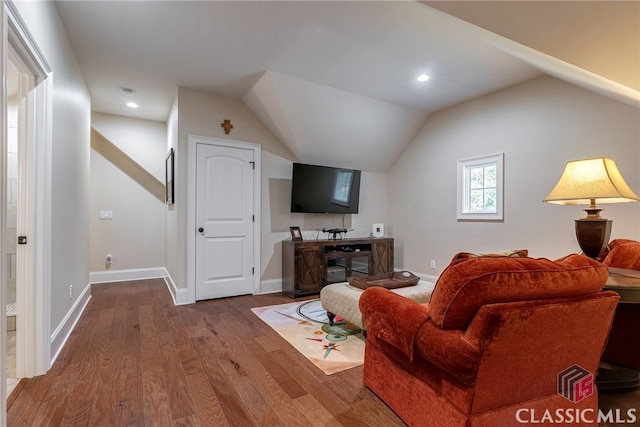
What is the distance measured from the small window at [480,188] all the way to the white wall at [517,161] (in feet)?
0.30

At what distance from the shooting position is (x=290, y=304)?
3674 mm

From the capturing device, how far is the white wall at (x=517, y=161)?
9.61ft

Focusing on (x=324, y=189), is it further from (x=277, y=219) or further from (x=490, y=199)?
(x=490, y=199)

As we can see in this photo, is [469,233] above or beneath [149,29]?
beneath

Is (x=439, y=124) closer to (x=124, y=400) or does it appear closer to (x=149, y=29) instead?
(x=149, y=29)

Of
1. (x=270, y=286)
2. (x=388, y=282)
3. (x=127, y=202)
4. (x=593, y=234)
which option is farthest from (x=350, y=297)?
(x=127, y=202)

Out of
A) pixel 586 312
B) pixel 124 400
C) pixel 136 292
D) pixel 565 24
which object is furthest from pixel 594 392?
pixel 136 292

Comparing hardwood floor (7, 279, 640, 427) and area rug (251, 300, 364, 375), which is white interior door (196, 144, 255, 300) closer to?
area rug (251, 300, 364, 375)

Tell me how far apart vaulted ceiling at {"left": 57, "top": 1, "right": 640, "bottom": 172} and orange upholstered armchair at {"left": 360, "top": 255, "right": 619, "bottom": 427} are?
1.45 metres

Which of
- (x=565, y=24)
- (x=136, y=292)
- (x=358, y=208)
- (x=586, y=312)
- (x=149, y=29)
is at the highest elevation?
(x=149, y=29)

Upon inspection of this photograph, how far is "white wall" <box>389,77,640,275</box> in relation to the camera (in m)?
2.93

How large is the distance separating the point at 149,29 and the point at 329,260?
10.3 ft

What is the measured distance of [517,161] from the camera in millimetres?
3637

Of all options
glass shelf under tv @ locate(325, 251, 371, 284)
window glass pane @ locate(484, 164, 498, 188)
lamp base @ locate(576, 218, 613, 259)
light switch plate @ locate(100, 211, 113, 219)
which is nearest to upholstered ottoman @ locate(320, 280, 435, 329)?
lamp base @ locate(576, 218, 613, 259)
